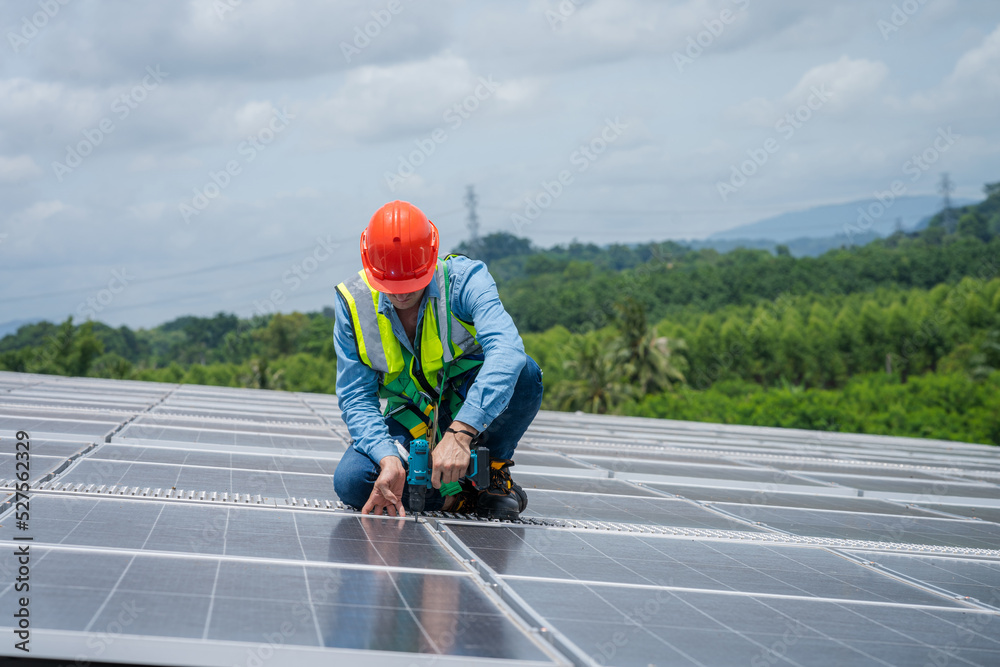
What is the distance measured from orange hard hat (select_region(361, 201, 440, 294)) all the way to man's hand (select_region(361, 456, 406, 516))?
2.74 ft

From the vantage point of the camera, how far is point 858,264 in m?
89.0

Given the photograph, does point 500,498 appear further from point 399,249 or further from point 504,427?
point 399,249

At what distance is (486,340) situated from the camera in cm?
378

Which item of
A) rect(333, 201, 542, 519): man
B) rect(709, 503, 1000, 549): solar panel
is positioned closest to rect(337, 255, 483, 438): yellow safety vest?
rect(333, 201, 542, 519): man

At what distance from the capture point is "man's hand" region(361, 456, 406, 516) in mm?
3455

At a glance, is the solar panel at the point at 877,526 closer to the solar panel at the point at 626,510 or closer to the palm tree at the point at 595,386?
the solar panel at the point at 626,510

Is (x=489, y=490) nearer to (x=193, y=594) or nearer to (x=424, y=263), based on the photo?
(x=424, y=263)

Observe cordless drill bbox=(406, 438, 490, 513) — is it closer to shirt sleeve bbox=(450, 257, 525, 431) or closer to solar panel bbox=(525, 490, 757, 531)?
shirt sleeve bbox=(450, 257, 525, 431)

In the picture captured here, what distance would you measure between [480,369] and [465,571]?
1298mm

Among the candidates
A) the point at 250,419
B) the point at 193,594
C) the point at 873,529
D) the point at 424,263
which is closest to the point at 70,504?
the point at 193,594

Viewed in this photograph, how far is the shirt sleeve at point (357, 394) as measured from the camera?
3.77m

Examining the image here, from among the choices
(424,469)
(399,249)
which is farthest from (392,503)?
(399,249)

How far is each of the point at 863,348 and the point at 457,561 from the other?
70257 mm

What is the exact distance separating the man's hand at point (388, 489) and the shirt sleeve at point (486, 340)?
1.09 ft
